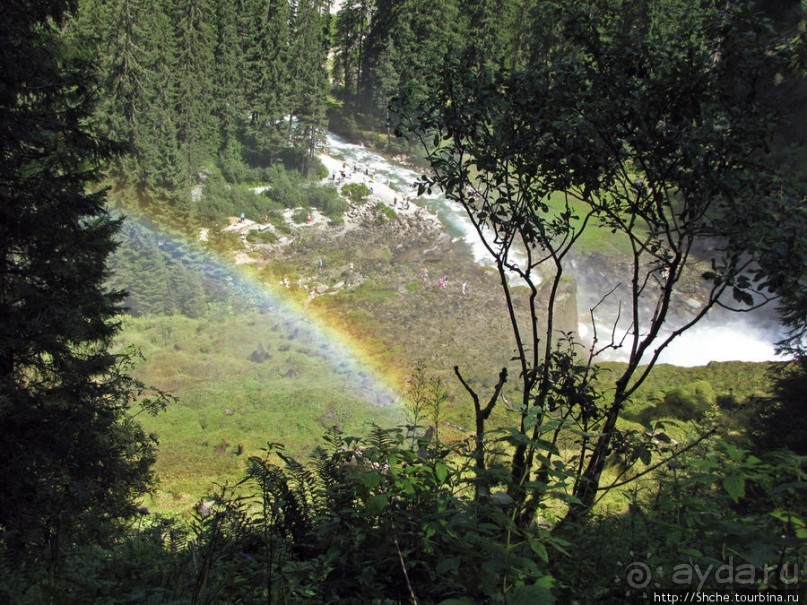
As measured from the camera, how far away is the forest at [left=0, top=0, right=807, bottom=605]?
2.56 meters

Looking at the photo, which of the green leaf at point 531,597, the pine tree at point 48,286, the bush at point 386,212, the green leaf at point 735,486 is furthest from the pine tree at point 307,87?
the green leaf at point 531,597

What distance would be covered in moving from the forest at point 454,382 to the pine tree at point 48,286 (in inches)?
1.8

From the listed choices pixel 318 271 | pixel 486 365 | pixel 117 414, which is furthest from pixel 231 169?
pixel 117 414

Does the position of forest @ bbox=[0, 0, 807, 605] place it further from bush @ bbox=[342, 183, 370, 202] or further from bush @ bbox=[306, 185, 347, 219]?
bush @ bbox=[342, 183, 370, 202]

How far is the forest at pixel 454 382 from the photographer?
2.56 metres

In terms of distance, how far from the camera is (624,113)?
14.4 ft

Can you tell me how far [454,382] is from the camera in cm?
2414

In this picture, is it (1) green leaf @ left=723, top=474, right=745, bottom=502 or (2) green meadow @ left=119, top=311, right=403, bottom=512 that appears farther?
(2) green meadow @ left=119, top=311, right=403, bottom=512

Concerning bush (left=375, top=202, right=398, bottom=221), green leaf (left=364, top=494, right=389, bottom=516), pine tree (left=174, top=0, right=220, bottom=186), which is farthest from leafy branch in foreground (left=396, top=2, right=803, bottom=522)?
bush (left=375, top=202, right=398, bottom=221)

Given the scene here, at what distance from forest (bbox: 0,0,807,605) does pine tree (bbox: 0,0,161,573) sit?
0.05 meters

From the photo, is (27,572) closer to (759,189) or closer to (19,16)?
(759,189)

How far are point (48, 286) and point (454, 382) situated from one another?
18.0 m

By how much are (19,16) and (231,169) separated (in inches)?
1316

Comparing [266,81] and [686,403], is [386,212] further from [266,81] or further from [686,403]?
[686,403]
